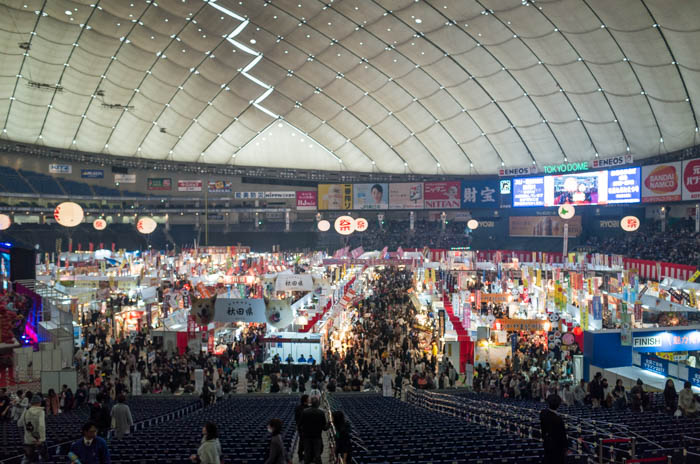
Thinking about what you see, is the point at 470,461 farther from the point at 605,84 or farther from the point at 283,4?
the point at 605,84

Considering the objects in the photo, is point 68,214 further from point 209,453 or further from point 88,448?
point 209,453

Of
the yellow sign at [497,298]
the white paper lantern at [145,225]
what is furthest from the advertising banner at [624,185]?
the white paper lantern at [145,225]

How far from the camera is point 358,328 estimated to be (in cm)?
2422

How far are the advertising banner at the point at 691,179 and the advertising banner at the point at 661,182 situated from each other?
1.79ft

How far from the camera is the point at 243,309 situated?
17.8 metres

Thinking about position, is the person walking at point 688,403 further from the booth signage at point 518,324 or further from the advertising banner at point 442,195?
the advertising banner at point 442,195

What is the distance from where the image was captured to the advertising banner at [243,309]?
58.3 feet

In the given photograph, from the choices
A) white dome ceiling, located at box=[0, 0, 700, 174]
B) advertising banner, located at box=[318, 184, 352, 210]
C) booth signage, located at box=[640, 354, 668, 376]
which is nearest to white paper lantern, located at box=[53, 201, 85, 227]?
booth signage, located at box=[640, 354, 668, 376]

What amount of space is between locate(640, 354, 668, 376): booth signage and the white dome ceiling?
55.4ft

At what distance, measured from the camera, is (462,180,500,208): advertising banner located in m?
45.8

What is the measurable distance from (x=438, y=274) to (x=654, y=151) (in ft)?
59.5

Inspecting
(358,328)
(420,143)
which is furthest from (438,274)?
(420,143)

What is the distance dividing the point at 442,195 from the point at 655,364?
32.4m

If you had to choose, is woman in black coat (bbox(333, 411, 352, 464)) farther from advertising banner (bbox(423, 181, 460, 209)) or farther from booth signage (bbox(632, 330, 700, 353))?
advertising banner (bbox(423, 181, 460, 209))
